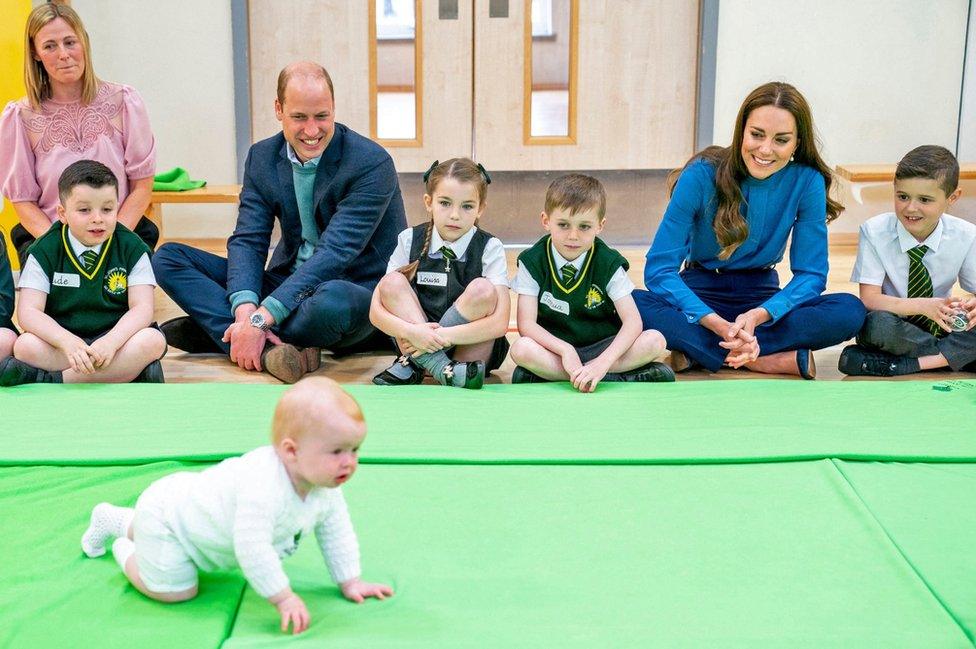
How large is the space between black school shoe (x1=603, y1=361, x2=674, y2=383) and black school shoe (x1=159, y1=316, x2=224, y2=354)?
1200 millimetres

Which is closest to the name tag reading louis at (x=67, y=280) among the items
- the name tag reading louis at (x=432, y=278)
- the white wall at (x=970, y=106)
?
the name tag reading louis at (x=432, y=278)

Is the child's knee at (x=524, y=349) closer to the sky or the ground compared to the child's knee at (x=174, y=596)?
closer to the sky

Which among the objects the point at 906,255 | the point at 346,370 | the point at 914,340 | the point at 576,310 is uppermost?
the point at 906,255

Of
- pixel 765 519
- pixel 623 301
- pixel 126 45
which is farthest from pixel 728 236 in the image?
pixel 126 45

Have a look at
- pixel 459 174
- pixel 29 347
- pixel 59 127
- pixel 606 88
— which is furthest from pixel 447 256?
pixel 606 88

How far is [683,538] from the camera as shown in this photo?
1996 mm

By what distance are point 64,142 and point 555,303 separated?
1582mm

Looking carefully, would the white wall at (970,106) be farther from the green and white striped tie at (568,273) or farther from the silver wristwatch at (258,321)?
the silver wristwatch at (258,321)

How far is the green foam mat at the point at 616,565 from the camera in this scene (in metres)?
1.68

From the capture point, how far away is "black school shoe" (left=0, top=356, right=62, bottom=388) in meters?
2.85

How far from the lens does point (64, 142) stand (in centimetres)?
346

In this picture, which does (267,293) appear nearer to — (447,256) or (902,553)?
(447,256)

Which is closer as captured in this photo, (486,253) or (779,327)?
(486,253)

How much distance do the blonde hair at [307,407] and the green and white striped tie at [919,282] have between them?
6.90ft
